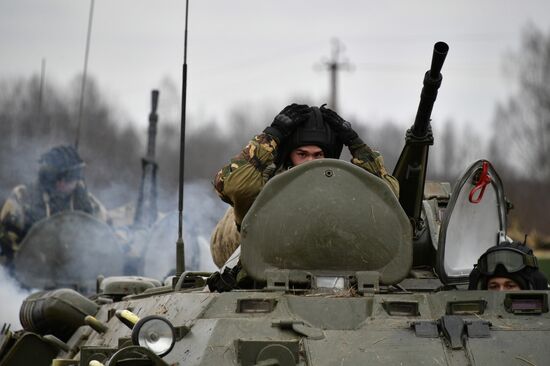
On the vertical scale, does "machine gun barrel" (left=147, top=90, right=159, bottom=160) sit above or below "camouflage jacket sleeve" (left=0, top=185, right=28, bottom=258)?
above

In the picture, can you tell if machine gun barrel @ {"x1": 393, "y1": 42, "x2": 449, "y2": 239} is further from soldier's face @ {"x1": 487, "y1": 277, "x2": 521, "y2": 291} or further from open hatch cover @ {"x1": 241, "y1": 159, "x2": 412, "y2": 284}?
soldier's face @ {"x1": 487, "y1": 277, "x2": 521, "y2": 291}

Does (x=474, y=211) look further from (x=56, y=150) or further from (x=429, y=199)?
(x=56, y=150)

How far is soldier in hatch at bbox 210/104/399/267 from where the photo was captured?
10602 mm

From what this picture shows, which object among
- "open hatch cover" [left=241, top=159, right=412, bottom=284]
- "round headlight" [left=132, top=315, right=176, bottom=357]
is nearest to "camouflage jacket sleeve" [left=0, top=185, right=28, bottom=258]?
"open hatch cover" [left=241, top=159, right=412, bottom=284]

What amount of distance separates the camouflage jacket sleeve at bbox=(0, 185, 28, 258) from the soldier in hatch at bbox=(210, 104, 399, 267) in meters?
13.9

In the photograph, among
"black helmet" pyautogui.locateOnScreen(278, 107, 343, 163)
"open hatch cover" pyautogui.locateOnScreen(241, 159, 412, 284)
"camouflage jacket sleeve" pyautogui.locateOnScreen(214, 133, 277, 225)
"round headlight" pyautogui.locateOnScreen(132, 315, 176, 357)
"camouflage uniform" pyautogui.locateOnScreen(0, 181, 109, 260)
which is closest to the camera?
"round headlight" pyautogui.locateOnScreen(132, 315, 176, 357)

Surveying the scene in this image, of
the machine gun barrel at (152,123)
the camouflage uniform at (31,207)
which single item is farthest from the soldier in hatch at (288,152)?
the machine gun barrel at (152,123)

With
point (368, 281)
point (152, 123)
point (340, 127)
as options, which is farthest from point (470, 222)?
Result: point (152, 123)

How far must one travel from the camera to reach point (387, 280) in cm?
967

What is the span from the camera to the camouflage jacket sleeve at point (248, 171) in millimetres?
10578

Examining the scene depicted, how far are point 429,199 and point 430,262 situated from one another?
1306mm

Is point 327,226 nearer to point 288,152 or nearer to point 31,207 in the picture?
point 288,152

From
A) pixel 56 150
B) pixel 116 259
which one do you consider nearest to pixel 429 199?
pixel 116 259

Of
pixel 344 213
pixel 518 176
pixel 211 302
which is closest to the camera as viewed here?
pixel 211 302
